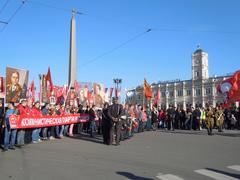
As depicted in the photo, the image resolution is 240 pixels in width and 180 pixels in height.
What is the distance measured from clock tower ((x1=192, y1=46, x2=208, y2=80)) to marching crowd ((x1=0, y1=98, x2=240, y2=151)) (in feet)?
362

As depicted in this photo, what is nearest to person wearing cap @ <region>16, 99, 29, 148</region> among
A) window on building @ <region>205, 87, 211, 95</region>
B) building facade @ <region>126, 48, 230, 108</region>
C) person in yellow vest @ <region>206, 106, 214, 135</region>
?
person in yellow vest @ <region>206, 106, 214, 135</region>

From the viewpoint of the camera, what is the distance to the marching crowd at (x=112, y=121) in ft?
46.0

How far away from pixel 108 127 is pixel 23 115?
11.6 ft

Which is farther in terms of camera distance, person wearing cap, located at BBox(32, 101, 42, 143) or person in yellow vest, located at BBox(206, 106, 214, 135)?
person in yellow vest, located at BBox(206, 106, 214, 135)

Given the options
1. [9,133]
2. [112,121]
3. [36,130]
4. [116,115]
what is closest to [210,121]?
[116,115]

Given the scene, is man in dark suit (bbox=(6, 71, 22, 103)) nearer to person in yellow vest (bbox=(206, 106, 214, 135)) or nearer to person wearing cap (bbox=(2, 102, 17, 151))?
person wearing cap (bbox=(2, 102, 17, 151))

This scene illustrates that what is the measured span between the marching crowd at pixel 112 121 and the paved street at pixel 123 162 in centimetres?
108

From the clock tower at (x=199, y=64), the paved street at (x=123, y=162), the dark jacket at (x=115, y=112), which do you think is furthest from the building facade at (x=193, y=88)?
the paved street at (x=123, y=162)

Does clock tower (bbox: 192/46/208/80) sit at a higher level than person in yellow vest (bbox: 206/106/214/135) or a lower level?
higher

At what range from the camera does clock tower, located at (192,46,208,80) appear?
135 meters

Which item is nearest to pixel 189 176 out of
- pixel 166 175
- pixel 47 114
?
pixel 166 175

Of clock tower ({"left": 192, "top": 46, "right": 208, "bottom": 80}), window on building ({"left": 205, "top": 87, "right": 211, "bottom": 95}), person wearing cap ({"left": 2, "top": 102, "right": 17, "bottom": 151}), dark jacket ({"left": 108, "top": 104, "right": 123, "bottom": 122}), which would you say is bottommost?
person wearing cap ({"left": 2, "top": 102, "right": 17, "bottom": 151})

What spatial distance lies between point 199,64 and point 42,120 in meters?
127

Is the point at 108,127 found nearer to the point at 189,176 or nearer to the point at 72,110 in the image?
the point at 72,110
